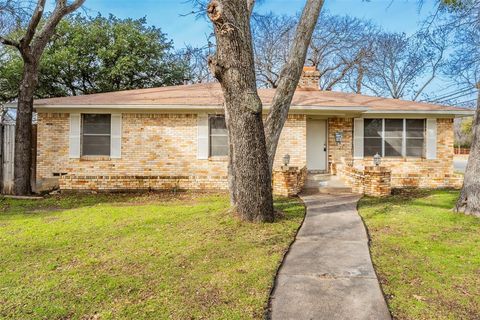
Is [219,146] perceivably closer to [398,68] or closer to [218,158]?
[218,158]

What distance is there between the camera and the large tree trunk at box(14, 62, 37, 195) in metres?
9.13

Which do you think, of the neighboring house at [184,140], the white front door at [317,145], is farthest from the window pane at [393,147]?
the white front door at [317,145]

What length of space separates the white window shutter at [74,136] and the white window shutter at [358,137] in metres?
9.53

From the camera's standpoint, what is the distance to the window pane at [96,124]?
34.6 feet

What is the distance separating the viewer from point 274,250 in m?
4.31

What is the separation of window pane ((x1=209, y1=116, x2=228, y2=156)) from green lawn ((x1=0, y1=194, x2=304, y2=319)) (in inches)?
164

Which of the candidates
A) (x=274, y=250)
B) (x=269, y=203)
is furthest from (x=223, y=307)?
(x=269, y=203)

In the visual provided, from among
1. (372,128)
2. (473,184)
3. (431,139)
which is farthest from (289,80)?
(431,139)

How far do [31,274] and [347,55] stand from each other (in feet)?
88.3

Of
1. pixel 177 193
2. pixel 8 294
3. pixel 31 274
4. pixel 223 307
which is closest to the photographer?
pixel 223 307

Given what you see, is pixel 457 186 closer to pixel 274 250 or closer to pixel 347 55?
pixel 274 250

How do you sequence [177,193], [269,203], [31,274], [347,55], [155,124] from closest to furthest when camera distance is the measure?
[31,274], [269,203], [177,193], [155,124], [347,55]

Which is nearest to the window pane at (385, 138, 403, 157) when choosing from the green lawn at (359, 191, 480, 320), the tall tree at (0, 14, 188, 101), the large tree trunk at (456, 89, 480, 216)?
the green lawn at (359, 191, 480, 320)

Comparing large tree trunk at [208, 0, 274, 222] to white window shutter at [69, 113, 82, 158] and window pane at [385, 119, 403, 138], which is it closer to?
white window shutter at [69, 113, 82, 158]
